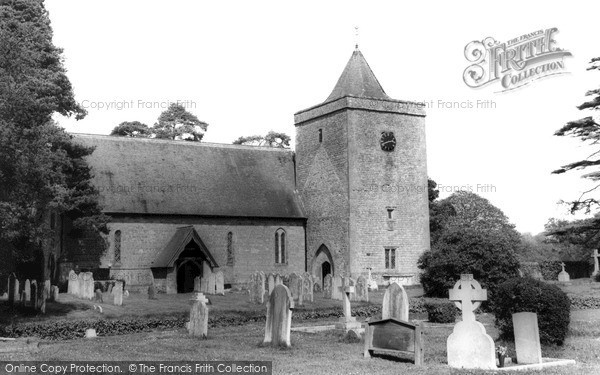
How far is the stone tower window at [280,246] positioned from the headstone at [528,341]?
81.1 ft

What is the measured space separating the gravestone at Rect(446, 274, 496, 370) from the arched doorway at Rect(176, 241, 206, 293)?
22.2 meters

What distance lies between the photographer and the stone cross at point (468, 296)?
1290 cm

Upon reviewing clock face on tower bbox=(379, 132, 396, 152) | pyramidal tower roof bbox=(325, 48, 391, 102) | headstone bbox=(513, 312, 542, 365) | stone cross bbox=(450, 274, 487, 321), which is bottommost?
headstone bbox=(513, 312, 542, 365)

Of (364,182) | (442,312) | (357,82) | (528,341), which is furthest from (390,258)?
(528,341)

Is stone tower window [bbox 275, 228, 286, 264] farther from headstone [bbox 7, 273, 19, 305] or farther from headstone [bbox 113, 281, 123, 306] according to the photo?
headstone [bbox 7, 273, 19, 305]

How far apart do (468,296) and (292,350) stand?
4753 millimetres

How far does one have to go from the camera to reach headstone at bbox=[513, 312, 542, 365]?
13.4m

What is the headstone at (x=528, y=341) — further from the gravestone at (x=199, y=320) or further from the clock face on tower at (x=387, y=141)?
the clock face on tower at (x=387, y=141)

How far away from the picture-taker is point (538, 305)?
16.2 meters

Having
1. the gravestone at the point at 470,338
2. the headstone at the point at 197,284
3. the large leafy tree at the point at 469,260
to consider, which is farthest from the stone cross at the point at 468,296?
the headstone at the point at 197,284

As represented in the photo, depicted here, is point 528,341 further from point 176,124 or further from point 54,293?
point 176,124

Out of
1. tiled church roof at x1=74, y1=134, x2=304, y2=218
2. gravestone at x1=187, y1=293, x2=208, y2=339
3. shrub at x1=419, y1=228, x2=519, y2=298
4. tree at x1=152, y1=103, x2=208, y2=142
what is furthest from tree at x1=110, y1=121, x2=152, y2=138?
gravestone at x1=187, y1=293, x2=208, y2=339

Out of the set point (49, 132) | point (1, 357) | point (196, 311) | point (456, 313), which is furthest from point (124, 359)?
point (456, 313)

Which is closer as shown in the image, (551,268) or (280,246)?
(280,246)
